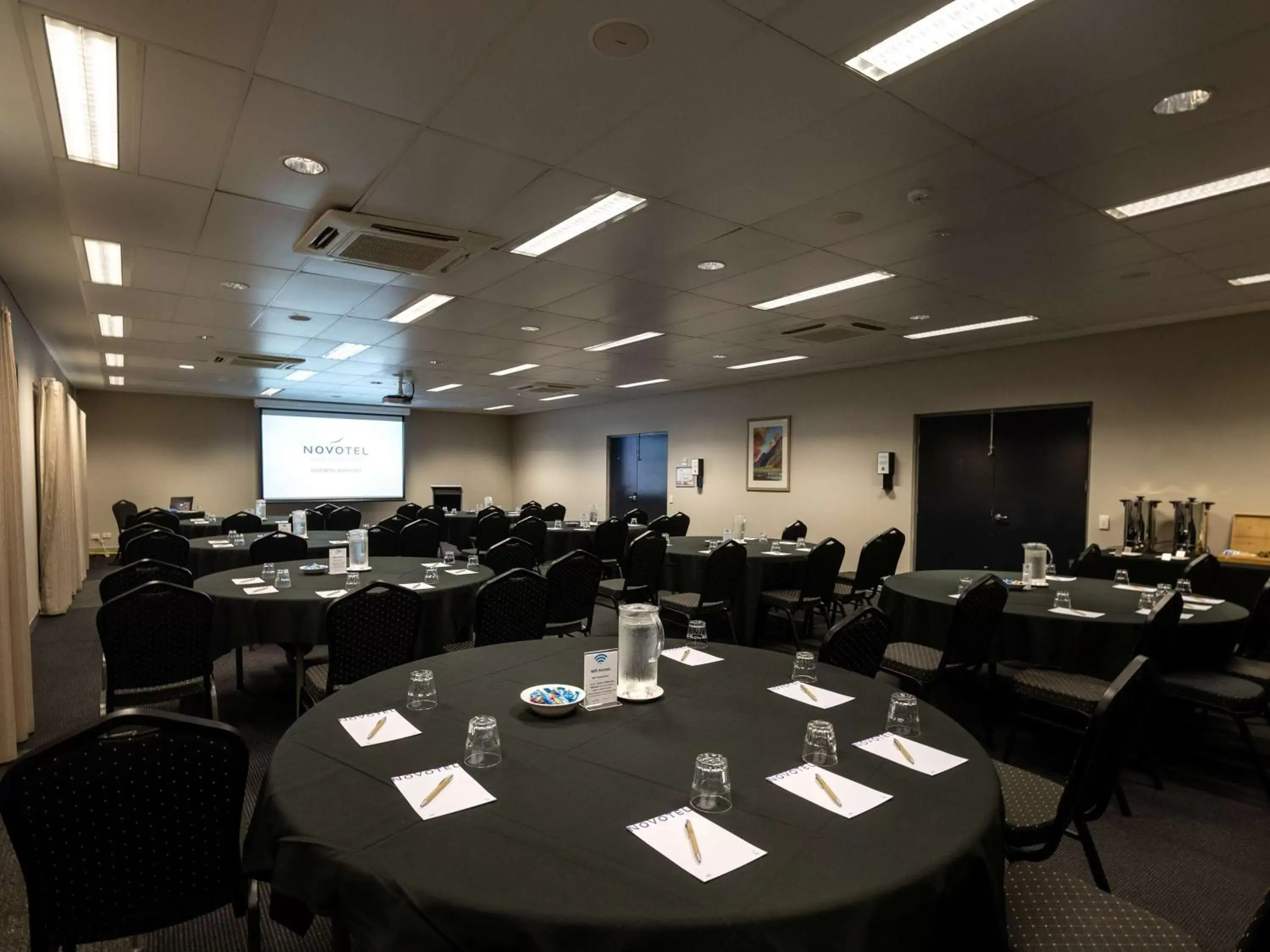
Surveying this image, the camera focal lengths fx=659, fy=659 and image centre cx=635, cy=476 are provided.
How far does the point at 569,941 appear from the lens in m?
1.01

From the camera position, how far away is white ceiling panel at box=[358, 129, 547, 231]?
308 centimetres

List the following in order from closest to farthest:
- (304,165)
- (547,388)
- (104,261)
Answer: (304,165) < (104,261) < (547,388)

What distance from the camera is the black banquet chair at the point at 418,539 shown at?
23.9ft

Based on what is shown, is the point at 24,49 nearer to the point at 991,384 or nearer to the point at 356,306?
the point at 356,306

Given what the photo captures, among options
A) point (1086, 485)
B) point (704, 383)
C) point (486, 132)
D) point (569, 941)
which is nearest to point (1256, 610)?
point (1086, 485)

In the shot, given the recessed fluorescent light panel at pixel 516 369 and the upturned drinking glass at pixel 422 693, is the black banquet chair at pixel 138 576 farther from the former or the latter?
the recessed fluorescent light panel at pixel 516 369

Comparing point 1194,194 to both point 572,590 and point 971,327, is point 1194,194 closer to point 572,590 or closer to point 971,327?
point 971,327

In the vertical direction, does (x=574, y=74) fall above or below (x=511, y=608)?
above

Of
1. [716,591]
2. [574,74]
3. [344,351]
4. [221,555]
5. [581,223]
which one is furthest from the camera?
[344,351]

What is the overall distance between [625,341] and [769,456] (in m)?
3.74

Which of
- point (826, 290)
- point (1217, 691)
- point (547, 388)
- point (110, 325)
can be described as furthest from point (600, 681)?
point (547, 388)

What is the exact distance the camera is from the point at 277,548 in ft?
18.0

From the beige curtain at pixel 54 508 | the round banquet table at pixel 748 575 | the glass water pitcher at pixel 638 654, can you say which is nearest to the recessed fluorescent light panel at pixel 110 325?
the beige curtain at pixel 54 508

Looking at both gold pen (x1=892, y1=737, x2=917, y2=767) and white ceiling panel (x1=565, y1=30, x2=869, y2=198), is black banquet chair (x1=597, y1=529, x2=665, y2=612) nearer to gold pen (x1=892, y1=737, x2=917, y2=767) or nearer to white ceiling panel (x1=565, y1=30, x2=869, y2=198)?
white ceiling panel (x1=565, y1=30, x2=869, y2=198)
